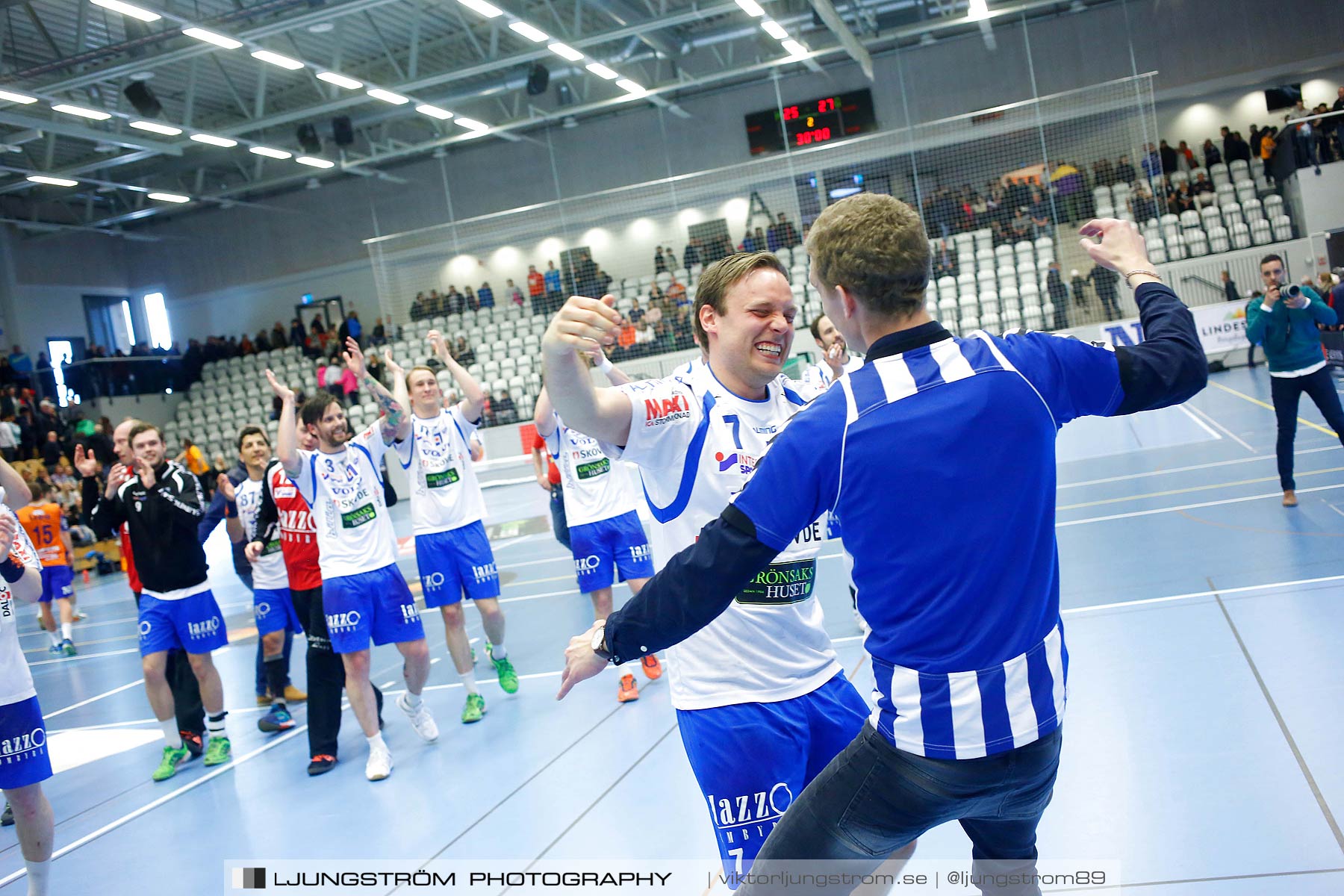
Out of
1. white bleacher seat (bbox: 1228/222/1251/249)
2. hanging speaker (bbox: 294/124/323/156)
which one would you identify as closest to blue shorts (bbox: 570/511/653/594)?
white bleacher seat (bbox: 1228/222/1251/249)

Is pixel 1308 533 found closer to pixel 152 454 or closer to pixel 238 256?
pixel 152 454

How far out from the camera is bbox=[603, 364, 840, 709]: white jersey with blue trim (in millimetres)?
2500

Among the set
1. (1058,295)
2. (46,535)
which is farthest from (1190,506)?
(46,535)

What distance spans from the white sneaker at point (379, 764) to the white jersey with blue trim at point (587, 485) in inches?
74.8

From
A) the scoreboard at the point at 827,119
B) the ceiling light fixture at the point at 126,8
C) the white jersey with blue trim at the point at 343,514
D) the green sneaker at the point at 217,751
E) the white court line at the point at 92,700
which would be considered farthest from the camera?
the scoreboard at the point at 827,119

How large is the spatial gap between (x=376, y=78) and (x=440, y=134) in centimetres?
337

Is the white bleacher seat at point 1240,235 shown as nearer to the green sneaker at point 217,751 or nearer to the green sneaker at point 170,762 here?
the green sneaker at point 217,751

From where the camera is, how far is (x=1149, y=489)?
9586 millimetres

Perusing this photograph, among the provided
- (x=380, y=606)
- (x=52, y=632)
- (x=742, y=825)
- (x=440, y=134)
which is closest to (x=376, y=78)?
(x=440, y=134)

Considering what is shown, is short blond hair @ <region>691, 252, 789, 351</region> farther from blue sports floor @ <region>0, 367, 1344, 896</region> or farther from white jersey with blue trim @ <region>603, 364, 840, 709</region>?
blue sports floor @ <region>0, 367, 1344, 896</region>

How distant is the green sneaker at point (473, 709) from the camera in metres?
6.12

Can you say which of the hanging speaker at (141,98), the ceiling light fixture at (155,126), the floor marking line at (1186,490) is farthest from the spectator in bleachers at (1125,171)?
the hanging speaker at (141,98)

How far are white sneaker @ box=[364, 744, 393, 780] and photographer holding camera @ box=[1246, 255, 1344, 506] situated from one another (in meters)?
6.67

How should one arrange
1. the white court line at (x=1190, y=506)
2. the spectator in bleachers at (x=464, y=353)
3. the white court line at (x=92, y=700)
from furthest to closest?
the spectator in bleachers at (x=464, y=353), the white court line at (x=92, y=700), the white court line at (x=1190, y=506)
